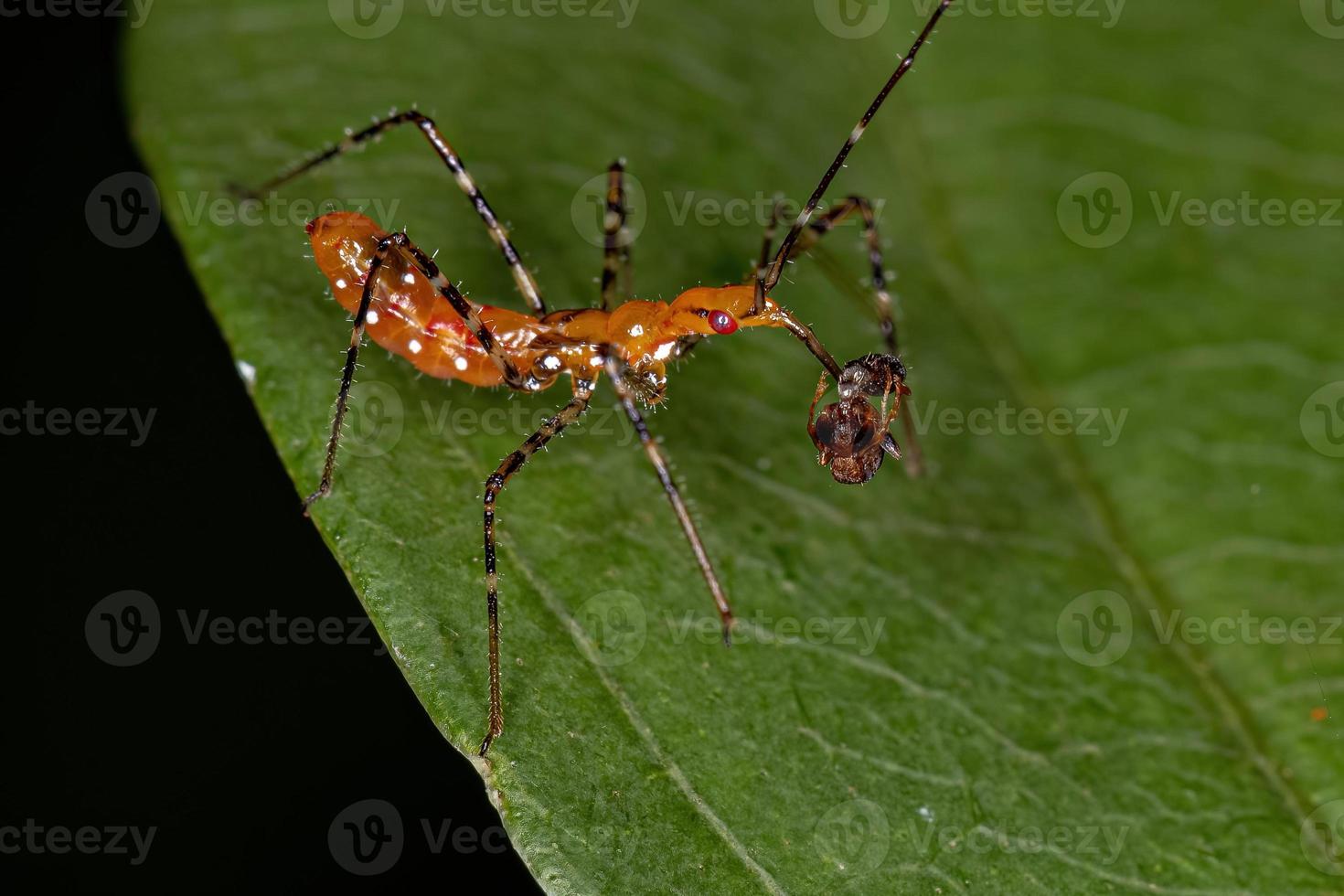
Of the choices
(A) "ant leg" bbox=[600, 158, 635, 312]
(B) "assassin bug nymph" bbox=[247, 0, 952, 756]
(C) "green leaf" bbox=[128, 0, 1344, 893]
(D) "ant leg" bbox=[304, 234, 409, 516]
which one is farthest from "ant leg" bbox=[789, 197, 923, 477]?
(D) "ant leg" bbox=[304, 234, 409, 516]

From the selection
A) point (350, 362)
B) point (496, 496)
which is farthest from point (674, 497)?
point (350, 362)

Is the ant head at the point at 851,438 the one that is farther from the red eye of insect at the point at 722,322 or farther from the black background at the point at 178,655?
the black background at the point at 178,655

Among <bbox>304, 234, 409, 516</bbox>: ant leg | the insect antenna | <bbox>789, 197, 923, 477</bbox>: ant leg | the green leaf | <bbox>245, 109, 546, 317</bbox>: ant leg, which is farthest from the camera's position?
<bbox>789, 197, 923, 477</bbox>: ant leg

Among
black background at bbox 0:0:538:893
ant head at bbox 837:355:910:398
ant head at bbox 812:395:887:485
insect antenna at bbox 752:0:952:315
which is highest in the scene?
insect antenna at bbox 752:0:952:315

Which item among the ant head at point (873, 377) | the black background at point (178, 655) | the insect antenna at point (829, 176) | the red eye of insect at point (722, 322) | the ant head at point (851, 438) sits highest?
the insect antenna at point (829, 176)

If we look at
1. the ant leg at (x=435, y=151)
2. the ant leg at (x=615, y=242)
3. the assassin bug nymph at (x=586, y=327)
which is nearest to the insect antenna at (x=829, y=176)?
the assassin bug nymph at (x=586, y=327)

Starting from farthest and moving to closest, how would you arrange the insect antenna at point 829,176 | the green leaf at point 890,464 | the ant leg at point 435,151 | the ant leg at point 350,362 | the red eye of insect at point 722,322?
the ant leg at point 435,151 < the red eye of insect at point 722,322 < the insect antenna at point 829,176 < the ant leg at point 350,362 < the green leaf at point 890,464

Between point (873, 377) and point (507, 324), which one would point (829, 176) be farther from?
point (507, 324)

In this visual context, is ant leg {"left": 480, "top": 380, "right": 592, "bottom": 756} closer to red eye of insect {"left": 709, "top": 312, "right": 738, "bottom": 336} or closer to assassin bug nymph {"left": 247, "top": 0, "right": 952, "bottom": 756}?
assassin bug nymph {"left": 247, "top": 0, "right": 952, "bottom": 756}
